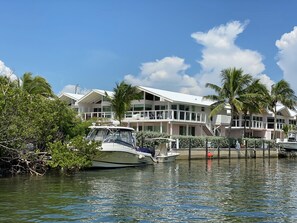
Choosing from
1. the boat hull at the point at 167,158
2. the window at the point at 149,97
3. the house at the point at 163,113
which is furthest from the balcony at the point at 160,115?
the boat hull at the point at 167,158

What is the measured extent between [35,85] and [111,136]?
60.9 feet

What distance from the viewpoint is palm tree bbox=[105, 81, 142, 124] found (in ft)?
149

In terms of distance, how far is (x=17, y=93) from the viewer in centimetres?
2188

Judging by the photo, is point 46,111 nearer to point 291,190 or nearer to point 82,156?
point 82,156

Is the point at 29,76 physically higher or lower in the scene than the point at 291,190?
higher

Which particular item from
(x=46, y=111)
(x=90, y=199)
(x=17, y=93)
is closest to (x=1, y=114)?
(x=17, y=93)

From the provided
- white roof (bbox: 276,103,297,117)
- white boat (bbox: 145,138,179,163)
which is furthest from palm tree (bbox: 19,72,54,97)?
white roof (bbox: 276,103,297,117)

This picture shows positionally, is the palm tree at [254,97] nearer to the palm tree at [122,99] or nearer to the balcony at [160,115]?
the balcony at [160,115]

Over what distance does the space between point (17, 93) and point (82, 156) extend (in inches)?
195

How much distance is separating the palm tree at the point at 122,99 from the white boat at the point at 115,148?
1479 centimetres

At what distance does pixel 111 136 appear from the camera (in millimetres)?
28547

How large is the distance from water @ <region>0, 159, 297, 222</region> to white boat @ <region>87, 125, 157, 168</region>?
412cm

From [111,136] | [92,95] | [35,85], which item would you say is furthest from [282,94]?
[111,136]

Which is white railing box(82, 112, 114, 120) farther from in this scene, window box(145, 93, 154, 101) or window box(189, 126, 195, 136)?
window box(189, 126, 195, 136)
